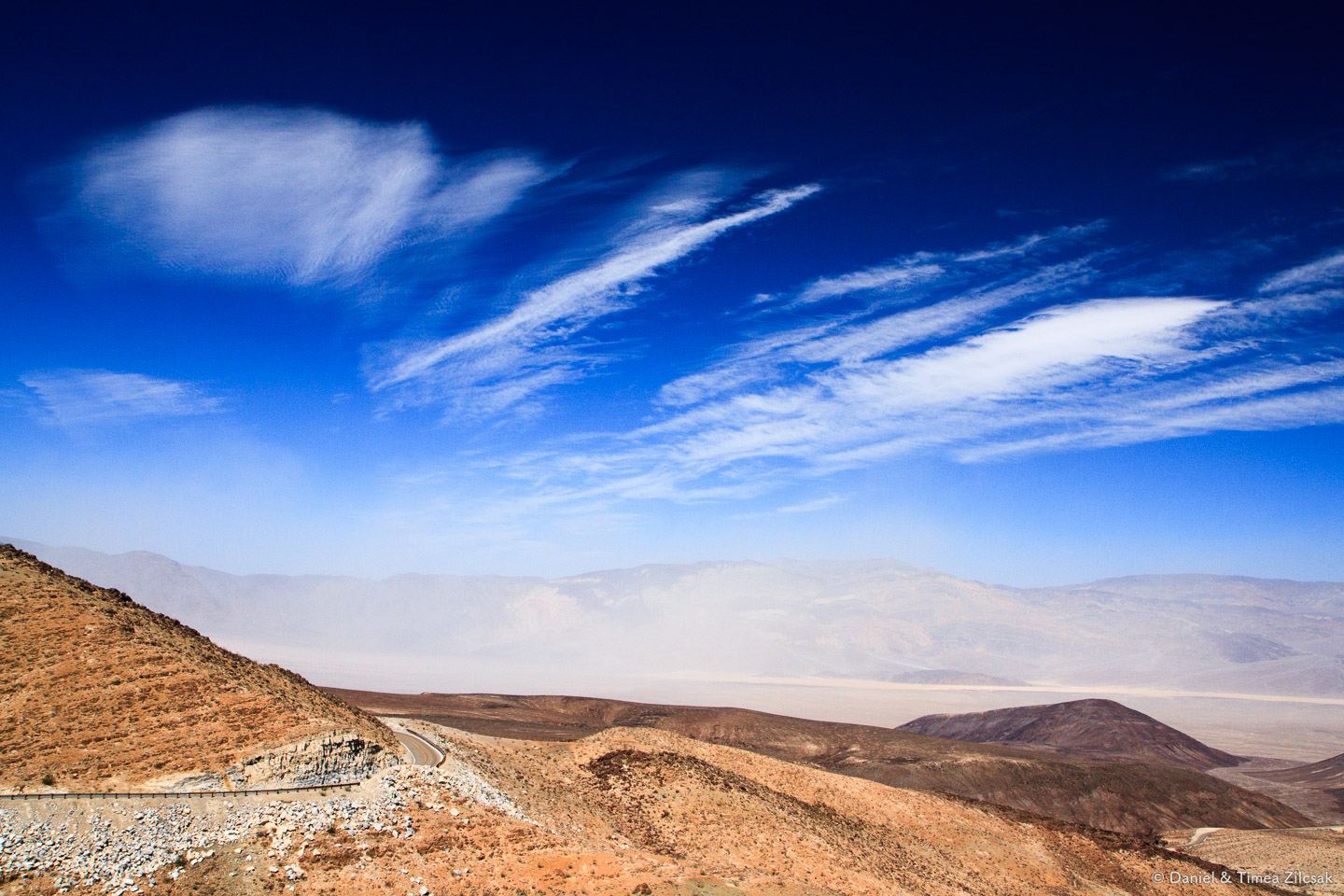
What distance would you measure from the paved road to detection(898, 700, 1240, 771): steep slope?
81.3 meters

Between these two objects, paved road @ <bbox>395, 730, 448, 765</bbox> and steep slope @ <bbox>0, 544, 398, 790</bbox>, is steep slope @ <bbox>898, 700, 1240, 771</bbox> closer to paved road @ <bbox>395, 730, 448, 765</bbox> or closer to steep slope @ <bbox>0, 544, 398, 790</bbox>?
paved road @ <bbox>395, 730, 448, 765</bbox>

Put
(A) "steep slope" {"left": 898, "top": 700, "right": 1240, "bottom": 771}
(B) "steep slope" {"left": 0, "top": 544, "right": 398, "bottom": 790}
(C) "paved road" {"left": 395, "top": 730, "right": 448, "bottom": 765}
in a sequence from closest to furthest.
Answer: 1. (B) "steep slope" {"left": 0, "top": 544, "right": 398, "bottom": 790}
2. (C) "paved road" {"left": 395, "top": 730, "right": 448, "bottom": 765}
3. (A) "steep slope" {"left": 898, "top": 700, "right": 1240, "bottom": 771}

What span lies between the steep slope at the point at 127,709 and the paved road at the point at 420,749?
1688mm

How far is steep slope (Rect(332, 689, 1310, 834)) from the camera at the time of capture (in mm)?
53156

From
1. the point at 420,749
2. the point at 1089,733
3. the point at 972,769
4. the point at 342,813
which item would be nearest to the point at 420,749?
the point at 420,749

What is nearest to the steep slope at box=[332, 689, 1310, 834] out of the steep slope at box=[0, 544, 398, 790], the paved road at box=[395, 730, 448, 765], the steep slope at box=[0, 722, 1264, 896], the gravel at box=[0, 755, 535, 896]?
the steep slope at box=[0, 722, 1264, 896]

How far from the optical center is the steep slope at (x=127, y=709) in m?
18.2

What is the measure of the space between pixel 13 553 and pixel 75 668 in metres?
7.45

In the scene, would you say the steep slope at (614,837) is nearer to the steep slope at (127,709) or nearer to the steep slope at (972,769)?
the steep slope at (127,709)

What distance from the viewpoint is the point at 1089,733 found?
306 feet

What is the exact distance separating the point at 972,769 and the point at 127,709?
58.4 metres

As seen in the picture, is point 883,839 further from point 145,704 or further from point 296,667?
point 296,667

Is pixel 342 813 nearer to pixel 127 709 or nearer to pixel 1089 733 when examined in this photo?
pixel 127 709

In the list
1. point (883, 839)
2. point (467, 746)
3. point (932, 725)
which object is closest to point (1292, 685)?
point (932, 725)
